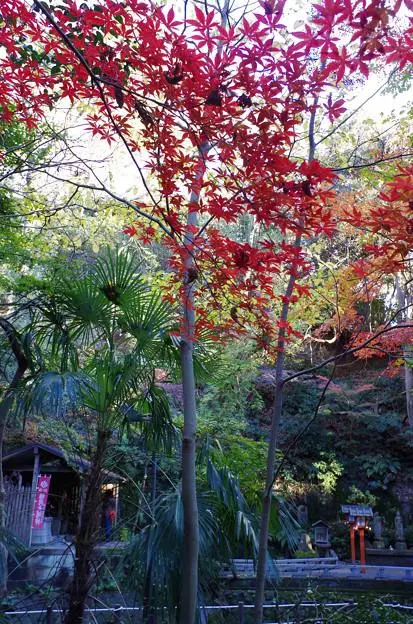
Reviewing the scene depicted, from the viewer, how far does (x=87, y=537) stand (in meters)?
2.92

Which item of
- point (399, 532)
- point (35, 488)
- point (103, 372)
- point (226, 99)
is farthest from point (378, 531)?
point (226, 99)

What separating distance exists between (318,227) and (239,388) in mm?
9077

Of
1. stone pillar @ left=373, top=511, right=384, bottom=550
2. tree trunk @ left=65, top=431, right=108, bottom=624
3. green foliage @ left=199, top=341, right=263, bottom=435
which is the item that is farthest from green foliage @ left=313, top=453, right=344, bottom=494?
tree trunk @ left=65, top=431, right=108, bottom=624

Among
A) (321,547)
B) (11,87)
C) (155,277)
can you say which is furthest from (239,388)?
(11,87)

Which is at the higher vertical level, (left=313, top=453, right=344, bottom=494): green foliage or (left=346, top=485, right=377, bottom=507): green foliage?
(left=313, top=453, right=344, bottom=494): green foliage

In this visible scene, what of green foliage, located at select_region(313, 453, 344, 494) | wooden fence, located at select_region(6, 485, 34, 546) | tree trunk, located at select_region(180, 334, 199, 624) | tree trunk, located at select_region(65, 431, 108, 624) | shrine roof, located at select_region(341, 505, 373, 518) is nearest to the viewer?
tree trunk, located at select_region(180, 334, 199, 624)

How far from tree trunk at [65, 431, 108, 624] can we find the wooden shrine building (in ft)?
18.8

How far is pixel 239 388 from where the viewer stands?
11219 millimetres

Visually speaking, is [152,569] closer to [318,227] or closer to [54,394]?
[54,394]

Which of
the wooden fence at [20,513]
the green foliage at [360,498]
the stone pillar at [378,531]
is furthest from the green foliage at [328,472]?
the wooden fence at [20,513]

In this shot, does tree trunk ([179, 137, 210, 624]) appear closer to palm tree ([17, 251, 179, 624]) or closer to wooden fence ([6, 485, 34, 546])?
palm tree ([17, 251, 179, 624])

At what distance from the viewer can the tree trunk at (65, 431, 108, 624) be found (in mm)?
2873

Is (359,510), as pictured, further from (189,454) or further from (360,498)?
(189,454)

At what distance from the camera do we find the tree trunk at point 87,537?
2873 mm
